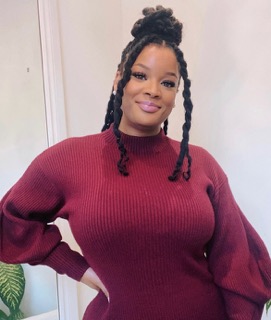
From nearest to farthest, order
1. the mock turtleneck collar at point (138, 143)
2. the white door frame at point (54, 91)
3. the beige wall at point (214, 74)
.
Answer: the mock turtleneck collar at point (138, 143) → the beige wall at point (214, 74) → the white door frame at point (54, 91)

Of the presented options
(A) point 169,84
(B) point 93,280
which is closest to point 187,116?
(A) point 169,84

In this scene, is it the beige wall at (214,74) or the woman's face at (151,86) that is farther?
the beige wall at (214,74)

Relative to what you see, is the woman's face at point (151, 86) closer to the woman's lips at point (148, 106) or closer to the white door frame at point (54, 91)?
the woman's lips at point (148, 106)

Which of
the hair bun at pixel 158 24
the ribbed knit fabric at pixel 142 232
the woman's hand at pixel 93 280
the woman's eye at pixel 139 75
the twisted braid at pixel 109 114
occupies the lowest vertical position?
the woman's hand at pixel 93 280

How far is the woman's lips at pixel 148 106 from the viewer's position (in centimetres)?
86

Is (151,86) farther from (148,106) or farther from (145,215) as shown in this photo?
(145,215)

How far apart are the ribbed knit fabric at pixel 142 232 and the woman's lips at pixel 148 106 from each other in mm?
79

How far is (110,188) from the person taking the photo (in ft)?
2.65

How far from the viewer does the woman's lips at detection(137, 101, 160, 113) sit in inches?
33.8

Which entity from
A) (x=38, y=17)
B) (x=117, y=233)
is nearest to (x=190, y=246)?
(x=117, y=233)

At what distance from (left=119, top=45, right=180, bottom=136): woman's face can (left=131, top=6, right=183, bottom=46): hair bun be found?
4 cm

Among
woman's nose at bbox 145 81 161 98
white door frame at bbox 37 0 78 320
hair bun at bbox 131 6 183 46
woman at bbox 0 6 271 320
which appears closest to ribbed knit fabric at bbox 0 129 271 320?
woman at bbox 0 6 271 320

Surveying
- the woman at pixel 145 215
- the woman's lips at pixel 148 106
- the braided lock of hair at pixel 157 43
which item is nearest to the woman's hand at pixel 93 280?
the woman at pixel 145 215

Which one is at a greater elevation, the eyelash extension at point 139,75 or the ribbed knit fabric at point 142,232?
the eyelash extension at point 139,75
